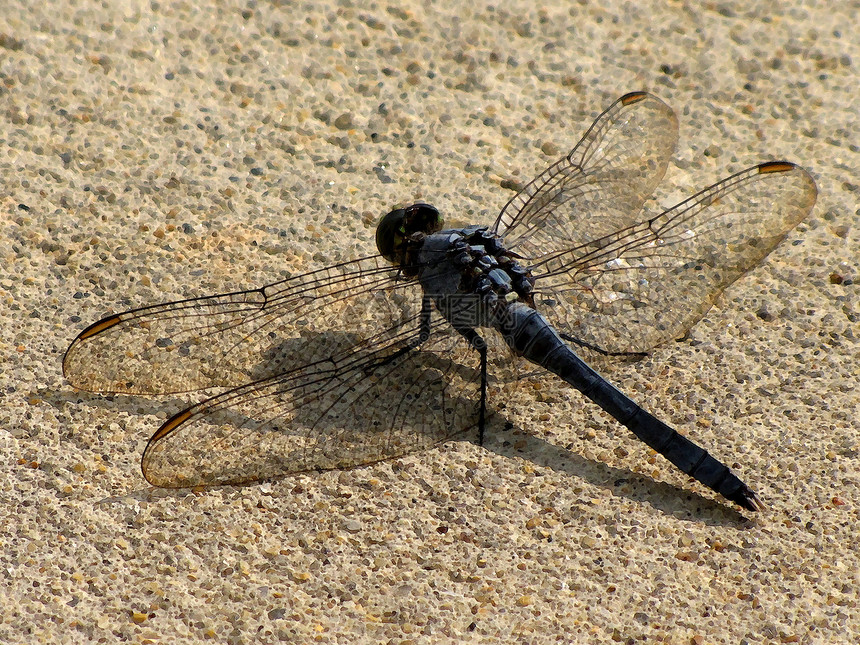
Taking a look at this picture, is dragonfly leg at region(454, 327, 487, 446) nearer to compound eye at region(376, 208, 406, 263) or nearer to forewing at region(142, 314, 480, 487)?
forewing at region(142, 314, 480, 487)

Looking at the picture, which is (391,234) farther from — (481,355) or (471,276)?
(481,355)

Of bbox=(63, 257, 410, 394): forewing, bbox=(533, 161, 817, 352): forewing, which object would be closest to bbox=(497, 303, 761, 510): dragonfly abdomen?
bbox=(533, 161, 817, 352): forewing

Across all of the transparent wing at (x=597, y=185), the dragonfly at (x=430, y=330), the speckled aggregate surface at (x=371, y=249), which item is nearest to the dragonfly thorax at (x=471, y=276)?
the dragonfly at (x=430, y=330)

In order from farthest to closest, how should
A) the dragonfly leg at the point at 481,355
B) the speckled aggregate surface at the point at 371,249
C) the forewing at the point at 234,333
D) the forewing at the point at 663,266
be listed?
the forewing at the point at 663,266 → the dragonfly leg at the point at 481,355 → the forewing at the point at 234,333 → the speckled aggregate surface at the point at 371,249

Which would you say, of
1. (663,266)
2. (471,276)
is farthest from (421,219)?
(663,266)

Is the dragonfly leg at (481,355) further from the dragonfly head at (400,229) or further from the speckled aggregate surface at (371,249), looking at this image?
the dragonfly head at (400,229)
